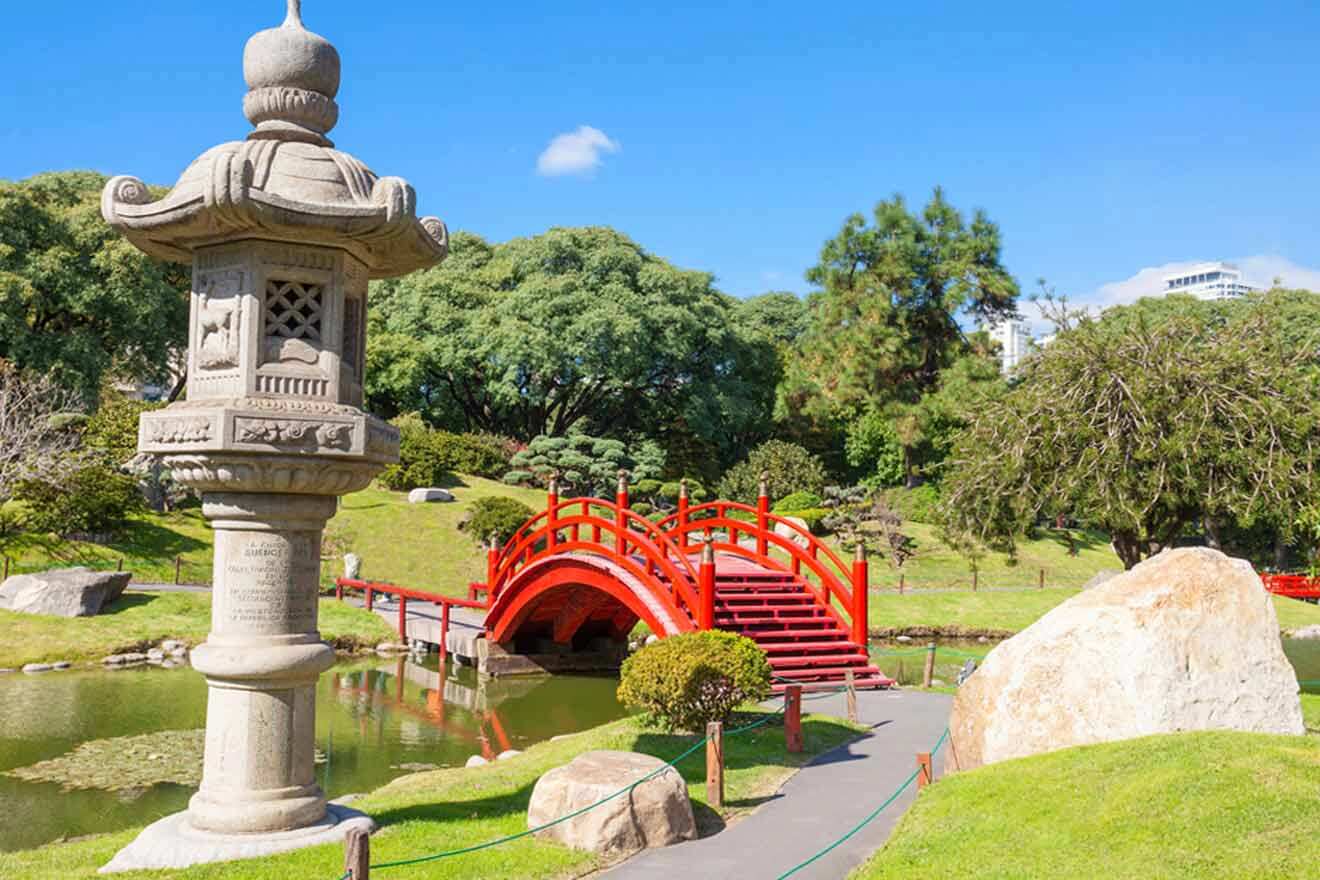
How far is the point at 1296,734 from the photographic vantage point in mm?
9656

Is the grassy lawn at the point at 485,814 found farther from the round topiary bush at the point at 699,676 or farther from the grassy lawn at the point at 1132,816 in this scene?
the grassy lawn at the point at 1132,816

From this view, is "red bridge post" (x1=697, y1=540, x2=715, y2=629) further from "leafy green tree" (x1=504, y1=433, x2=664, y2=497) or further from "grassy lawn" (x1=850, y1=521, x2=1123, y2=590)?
"leafy green tree" (x1=504, y1=433, x2=664, y2=497)

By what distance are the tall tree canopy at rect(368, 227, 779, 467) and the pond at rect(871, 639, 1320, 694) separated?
18702 millimetres

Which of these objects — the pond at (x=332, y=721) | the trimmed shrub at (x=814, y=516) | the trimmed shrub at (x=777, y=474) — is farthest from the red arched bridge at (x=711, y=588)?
the trimmed shrub at (x=777, y=474)

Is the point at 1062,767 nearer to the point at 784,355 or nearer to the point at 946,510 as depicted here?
the point at 946,510

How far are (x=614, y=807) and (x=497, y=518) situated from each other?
1088 inches

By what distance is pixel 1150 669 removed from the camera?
9.52 m

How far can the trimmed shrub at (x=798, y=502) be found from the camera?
1520 inches

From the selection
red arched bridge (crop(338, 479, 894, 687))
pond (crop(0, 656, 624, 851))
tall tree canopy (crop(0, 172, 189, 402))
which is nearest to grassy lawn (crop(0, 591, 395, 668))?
pond (crop(0, 656, 624, 851))

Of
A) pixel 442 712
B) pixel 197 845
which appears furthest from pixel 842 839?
pixel 442 712

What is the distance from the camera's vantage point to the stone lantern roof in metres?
7.79

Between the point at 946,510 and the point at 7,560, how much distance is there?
22168 millimetres

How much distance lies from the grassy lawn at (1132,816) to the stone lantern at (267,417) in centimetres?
431

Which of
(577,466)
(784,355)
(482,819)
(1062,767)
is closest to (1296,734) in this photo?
(1062,767)
